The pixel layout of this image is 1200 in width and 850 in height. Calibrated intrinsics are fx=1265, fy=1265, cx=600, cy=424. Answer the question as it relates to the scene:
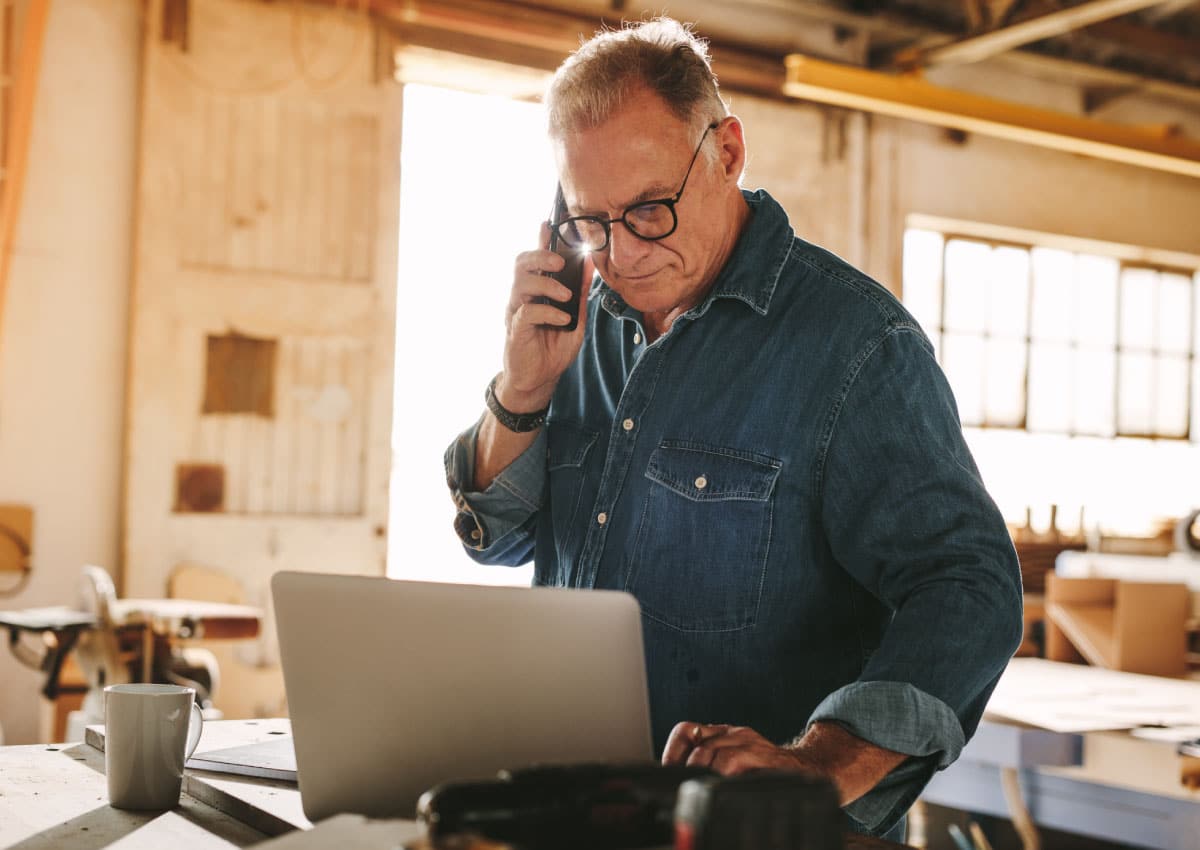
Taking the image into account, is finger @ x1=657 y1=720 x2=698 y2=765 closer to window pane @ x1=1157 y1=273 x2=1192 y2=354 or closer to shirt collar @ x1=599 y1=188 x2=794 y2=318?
shirt collar @ x1=599 y1=188 x2=794 y2=318

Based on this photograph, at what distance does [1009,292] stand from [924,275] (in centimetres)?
66

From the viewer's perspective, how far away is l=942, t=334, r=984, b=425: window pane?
24.0 ft

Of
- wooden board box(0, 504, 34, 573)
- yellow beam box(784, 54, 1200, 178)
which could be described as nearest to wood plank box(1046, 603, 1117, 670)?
yellow beam box(784, 54, 1200, 178)

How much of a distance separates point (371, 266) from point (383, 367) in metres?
0.45

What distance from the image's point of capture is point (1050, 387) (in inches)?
302

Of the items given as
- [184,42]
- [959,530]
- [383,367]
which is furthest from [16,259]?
[959,530]

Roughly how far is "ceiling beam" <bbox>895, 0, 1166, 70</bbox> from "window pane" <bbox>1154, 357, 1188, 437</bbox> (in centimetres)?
242

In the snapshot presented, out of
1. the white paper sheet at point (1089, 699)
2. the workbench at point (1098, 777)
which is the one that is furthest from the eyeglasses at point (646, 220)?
the workbench at point (1098, 777)

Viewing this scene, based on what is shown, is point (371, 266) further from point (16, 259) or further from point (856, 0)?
point (856, 0)

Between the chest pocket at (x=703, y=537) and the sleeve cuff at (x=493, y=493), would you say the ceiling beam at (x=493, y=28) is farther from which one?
the chest pocket at (x=703, y=537)

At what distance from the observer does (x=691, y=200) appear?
64.4 inches

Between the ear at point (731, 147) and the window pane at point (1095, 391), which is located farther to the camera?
the window pane at point (1095, 391)

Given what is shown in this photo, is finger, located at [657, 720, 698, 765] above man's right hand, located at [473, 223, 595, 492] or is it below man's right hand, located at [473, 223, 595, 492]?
below

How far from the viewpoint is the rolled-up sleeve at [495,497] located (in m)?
1.81
